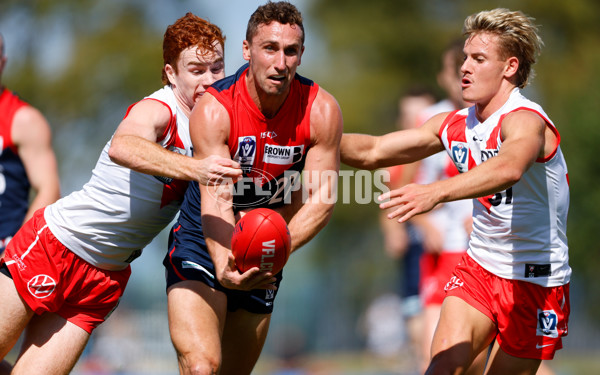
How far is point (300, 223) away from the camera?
511 cm

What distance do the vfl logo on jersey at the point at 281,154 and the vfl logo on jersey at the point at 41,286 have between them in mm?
1630

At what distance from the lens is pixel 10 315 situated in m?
5.16

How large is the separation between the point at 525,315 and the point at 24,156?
4141mm

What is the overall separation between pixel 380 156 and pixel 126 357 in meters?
12.0

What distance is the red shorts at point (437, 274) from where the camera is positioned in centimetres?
789

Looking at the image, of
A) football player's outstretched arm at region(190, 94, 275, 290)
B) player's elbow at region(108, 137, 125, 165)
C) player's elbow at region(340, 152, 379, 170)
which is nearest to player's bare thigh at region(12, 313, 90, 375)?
football player's outstretched arm at region(190, 94, 275, 290)

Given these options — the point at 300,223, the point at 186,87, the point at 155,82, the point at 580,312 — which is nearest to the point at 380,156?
the point at 300,223

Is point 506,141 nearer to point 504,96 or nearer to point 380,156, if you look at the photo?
point 504,96

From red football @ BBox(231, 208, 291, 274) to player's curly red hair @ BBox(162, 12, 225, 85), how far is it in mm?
1272

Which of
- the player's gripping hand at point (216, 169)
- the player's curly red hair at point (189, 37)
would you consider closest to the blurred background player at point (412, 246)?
the player's curly red hair at point (189, 37)

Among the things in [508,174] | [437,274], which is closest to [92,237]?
[508,174]

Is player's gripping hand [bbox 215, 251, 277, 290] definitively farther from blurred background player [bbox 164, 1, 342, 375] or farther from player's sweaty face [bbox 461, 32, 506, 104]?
player's sweaty face [bbox 461, 32, 506, 104]

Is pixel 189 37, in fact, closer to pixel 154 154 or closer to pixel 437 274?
pixel 154 154

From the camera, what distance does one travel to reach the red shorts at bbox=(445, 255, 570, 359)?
514 centimetres
